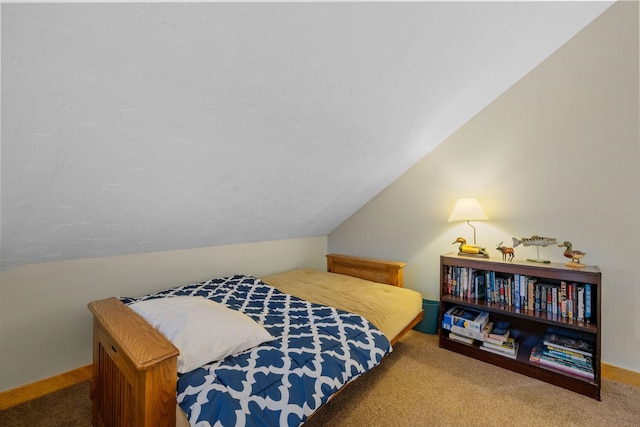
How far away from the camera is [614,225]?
6.11 ft

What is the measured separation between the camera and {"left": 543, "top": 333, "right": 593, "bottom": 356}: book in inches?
70.2

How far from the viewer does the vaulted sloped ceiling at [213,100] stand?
0.90 metres

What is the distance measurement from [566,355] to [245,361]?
2027mm

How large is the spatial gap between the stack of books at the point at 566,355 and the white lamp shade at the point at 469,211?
95cm

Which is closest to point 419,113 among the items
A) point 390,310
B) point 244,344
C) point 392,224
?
point 392,224

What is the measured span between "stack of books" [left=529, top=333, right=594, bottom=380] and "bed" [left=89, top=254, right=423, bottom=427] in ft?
2.88

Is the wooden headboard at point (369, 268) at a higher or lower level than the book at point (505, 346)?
higher

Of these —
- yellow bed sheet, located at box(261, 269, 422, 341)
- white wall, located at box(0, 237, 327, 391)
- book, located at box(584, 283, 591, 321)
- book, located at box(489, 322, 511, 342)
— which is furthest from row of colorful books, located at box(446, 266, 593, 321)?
white wall, located at box(0, 237, 327, 391)

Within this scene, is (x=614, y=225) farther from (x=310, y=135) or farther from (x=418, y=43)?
(x=310, y=135)

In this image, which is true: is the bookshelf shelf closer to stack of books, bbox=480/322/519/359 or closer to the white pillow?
stack of books, bbox=480/322/519/359

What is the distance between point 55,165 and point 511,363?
287 centimetres

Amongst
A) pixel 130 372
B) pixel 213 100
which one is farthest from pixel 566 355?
pixel 213 100

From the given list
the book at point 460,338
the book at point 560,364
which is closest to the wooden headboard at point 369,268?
the book at point 460,338

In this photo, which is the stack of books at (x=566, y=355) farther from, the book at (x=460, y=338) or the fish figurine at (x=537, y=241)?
the fish figurine at (x=537, y=241)
